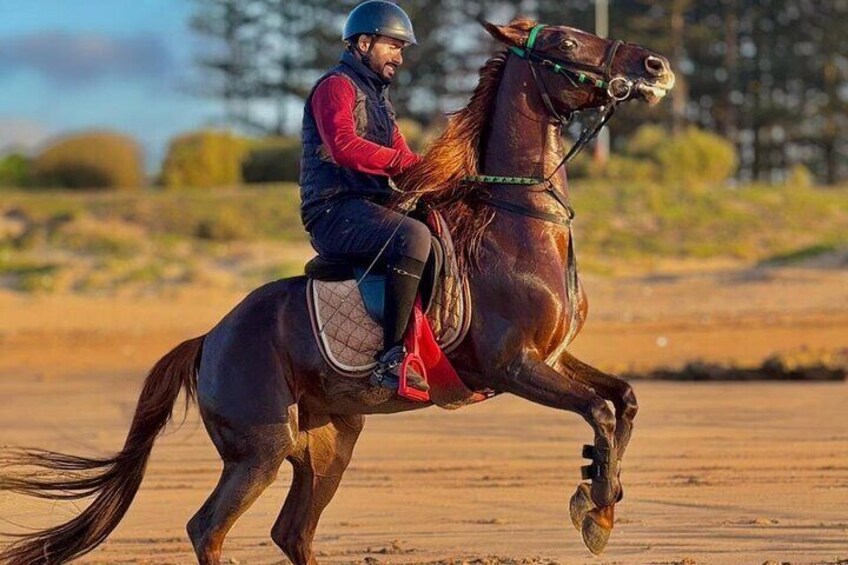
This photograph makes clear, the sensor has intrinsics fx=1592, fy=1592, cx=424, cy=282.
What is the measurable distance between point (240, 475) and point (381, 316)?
1.03 metres

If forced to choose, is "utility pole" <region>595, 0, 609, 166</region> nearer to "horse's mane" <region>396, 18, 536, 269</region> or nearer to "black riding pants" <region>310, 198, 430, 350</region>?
"horse's mane" <region>396, 18, 536, 269</region>

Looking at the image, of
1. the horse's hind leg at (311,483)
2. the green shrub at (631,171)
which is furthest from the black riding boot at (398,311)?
the green shrub at (631,171)

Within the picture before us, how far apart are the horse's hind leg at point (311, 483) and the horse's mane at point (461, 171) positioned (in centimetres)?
118

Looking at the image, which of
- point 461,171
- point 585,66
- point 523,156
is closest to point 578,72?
point 585,66

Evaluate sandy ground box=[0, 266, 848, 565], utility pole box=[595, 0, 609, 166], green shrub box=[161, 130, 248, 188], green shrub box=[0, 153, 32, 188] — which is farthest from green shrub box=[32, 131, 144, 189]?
sandy ground box=[0, 266, 848, 565]

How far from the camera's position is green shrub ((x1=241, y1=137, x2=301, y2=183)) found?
37.1m

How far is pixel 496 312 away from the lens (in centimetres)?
749

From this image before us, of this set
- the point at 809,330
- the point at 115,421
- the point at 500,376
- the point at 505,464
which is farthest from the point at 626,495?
the point at 809,330

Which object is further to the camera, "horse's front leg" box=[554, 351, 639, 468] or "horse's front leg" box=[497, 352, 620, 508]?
"horse's front leg" box=[554, 351, 639, 468]

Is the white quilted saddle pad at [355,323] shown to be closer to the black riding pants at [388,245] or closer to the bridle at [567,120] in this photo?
the black riding pants at [388,245]

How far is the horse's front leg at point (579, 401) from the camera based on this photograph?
731cm

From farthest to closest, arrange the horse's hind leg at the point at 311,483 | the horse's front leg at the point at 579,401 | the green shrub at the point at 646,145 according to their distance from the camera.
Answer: the green shrub at the point at 646,145
the horse's hind leg at the point at 311,483
the horse's front leg at the point at 579,401

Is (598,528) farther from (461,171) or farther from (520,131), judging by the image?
(520,131)

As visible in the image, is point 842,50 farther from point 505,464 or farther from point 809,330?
point 505,464
